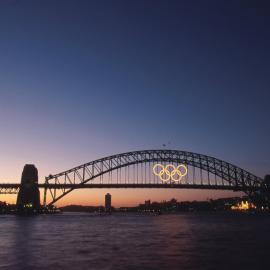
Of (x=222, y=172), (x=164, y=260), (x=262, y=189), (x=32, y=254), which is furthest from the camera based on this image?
(x=262, y=189)

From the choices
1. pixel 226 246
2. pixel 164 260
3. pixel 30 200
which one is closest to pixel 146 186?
pixel 30 200

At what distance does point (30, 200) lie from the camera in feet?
379

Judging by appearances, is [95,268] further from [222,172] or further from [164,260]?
[222,172]

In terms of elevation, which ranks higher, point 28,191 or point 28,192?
point 28,191

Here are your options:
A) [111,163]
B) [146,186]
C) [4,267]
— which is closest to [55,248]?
[4,267]

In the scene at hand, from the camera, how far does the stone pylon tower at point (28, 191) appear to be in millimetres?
115000

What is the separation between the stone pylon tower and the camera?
115 m

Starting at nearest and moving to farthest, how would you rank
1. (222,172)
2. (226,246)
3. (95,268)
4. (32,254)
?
(95,268) → (32,254) → (226,246) → (222,172)

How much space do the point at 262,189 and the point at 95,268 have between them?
357 feet

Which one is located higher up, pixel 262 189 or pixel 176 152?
pixel 176 152

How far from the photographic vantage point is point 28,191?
116125mm

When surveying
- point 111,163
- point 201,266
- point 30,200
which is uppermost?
point 111,163

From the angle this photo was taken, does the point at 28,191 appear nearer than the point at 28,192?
No

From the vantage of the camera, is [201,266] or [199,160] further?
[199,160]
